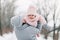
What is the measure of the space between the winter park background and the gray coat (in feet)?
0.10

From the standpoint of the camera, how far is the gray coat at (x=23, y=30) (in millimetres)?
969

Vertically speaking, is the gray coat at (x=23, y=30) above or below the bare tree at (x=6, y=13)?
below

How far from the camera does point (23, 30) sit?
975 mm

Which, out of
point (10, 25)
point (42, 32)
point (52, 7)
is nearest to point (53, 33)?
point (42, 32)

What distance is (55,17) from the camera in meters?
1.00

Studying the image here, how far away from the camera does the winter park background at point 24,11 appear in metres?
0.99

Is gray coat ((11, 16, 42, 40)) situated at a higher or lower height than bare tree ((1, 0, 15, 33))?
lower

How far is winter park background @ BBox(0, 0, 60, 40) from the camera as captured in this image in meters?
0.99

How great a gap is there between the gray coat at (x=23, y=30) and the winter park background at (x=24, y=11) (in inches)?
1.2

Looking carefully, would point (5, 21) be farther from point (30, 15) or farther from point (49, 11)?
point (49, 11)

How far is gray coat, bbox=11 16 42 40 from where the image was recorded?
0.97m

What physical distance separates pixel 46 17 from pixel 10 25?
26cm

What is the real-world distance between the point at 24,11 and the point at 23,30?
135 millimetres

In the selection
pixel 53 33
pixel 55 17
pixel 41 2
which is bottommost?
pixel 53 33
